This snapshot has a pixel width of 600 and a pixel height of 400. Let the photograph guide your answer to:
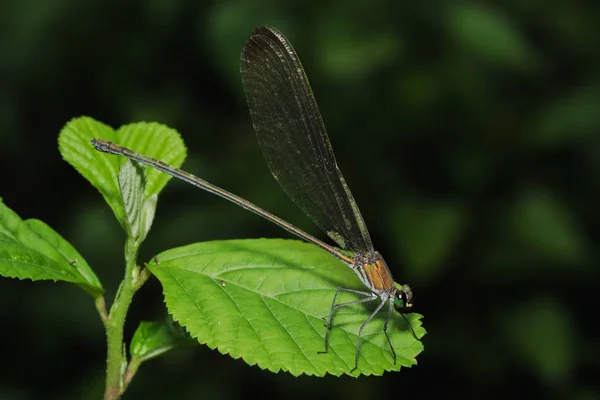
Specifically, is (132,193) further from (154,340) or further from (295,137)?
(295,137)

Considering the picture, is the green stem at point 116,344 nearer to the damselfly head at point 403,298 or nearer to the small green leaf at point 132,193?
the small green leaf at point 132,193

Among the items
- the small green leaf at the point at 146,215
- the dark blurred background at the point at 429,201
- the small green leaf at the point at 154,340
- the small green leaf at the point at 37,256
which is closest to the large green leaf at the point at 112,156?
the small green leaf at the point at 146,215

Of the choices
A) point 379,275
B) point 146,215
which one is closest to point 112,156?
point 146,215

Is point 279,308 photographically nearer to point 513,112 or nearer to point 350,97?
point 350,97

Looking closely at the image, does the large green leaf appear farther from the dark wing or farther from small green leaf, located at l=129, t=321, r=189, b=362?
the dark wing

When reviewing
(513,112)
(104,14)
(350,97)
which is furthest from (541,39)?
(104,14)

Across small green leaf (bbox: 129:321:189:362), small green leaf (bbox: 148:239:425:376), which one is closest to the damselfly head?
small green leaf (bbox: 148:239:425:376)
